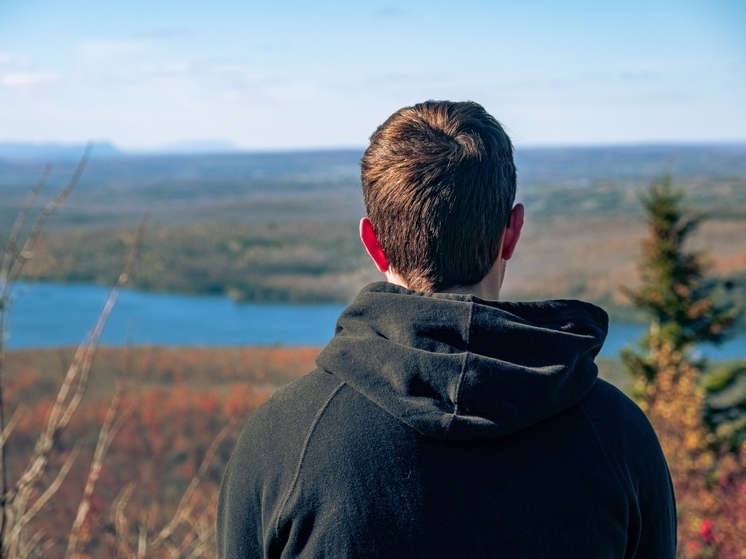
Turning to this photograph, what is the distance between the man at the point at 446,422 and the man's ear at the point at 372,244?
0.14 feet

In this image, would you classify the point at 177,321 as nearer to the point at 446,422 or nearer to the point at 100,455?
the point at 100,455

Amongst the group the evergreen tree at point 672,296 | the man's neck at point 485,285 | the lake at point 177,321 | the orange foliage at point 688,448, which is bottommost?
the lake at point 177,321

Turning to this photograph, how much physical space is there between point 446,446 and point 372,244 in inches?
15.9

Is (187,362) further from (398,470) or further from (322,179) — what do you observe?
(322,179)

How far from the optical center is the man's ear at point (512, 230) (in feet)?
4.59

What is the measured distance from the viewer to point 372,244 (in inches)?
55.6

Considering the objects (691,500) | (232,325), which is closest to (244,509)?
(691,500)

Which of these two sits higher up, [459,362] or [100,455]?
[459,362]

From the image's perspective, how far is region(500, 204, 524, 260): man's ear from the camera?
140 cm

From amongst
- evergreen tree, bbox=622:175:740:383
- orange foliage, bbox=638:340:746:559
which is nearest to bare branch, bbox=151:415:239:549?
orange foliage, bbox=638:340:746:559

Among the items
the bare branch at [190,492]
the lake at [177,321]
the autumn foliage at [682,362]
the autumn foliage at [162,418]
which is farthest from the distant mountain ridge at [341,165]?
the bare branch at [190,492]

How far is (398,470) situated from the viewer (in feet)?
3.87

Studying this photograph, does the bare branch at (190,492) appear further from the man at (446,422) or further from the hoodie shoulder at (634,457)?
the hoodie shoulder at (634,457)

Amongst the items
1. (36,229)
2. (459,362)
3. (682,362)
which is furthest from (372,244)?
(682,362)
